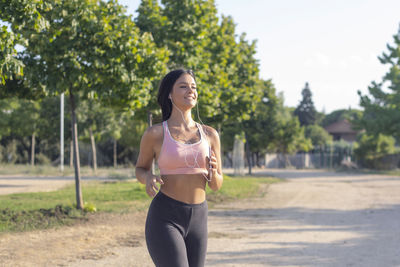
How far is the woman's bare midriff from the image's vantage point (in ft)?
10.8

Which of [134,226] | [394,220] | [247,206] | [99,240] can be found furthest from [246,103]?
[99,240]

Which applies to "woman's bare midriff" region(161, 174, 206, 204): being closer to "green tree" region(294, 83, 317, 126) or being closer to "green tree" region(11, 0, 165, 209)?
"green tree" region(11, 0, 165, 209)

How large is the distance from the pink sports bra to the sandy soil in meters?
3.56

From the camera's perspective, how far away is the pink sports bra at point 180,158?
328 cm

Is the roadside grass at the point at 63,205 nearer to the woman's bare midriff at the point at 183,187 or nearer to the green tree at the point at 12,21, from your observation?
the green tree at the point at 12,21

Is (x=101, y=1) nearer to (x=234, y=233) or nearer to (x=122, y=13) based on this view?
(x=122, y=13)

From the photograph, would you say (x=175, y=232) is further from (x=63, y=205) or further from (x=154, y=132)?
(x=63, y=205)

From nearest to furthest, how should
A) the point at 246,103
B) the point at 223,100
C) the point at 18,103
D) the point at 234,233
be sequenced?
the point at 234,233
the point at 223,100
the point at 246,103
the point at 18,103

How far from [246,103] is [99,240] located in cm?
1305

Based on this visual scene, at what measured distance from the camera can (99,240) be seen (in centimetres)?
837

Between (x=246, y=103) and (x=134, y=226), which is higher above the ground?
(x=246, y=103)

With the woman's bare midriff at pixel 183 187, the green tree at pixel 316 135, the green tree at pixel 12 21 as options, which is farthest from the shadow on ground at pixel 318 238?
the green tree at pixel 316 135

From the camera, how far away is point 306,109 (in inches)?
3949

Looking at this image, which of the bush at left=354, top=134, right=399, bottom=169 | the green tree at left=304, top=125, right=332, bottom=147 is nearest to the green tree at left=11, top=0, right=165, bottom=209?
the bush at left=354, top=134, right=399, bottom=169
